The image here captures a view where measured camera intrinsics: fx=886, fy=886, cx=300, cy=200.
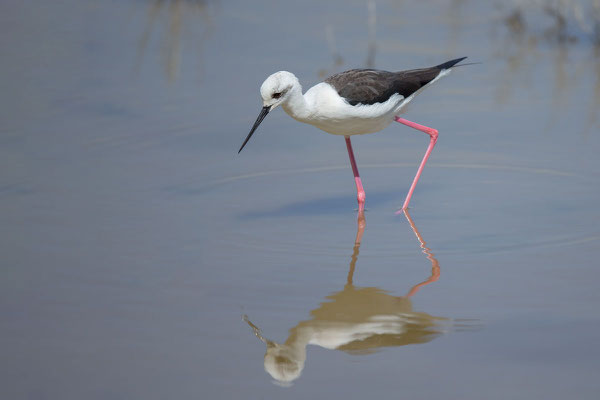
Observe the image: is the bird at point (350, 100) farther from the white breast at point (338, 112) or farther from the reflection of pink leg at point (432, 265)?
the reflection of pink leg at point (432, 265)

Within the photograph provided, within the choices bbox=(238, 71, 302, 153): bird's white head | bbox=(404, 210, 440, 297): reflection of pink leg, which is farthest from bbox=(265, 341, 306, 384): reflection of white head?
bbox=(238, 71, 302, 153): bird's white head

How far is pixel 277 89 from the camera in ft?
15.9

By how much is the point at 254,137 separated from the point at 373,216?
4.89 ft

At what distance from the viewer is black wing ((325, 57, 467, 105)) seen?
5.12 meters

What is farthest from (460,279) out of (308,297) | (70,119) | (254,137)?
(70,119)

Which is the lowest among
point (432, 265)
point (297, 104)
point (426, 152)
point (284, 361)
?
point (284, 361)

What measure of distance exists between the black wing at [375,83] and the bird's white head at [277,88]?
13.7 inches

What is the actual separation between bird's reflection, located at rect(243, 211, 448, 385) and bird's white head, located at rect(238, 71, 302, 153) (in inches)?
46.3

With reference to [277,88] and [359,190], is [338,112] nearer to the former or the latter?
[277,88]

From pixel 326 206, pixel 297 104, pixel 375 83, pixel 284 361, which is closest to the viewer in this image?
pixel 284 361

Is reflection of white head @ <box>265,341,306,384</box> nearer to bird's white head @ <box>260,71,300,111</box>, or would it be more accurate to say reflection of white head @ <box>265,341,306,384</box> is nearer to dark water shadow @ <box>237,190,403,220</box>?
dark water shadow @ <box>237,190,403,220</box>

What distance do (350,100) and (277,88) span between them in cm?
47

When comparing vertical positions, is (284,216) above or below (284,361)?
above

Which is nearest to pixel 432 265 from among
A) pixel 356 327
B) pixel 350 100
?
pixel 356 327
